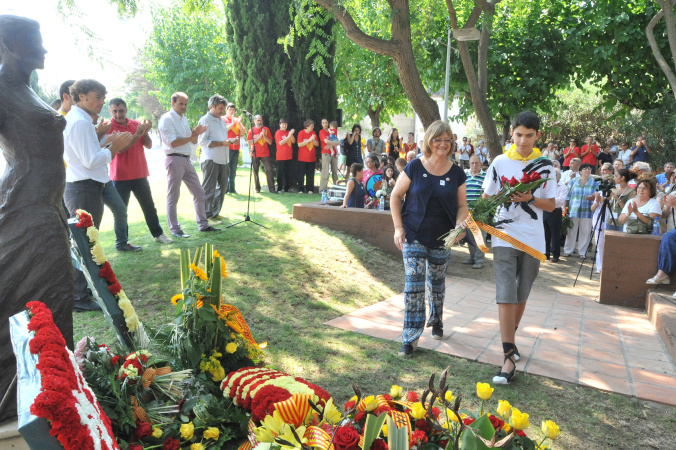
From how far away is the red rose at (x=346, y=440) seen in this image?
1.75m

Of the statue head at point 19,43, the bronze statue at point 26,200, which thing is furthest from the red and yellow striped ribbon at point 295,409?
the statue head at point 19,43

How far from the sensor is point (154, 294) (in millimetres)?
5613

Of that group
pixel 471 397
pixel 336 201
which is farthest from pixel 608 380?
pixel 336 201

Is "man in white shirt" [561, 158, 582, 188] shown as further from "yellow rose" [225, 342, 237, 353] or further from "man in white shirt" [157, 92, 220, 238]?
"yellow rose" [225, 342, 237, 353]

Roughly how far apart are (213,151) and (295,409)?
7.40m

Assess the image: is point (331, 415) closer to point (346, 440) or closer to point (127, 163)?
point (346, 440)

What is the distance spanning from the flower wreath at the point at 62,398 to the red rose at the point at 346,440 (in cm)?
73

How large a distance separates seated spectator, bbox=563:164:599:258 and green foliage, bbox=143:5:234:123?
2675cm

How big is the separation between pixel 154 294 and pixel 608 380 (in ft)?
14.7

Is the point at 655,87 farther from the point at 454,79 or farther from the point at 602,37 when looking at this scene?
the point at 454,79

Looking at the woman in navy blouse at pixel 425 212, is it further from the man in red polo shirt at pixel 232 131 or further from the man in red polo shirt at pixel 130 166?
the man in red polo shirt at pixel 232 131

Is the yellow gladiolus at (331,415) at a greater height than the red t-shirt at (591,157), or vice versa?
the red t-shirt at (591,157)

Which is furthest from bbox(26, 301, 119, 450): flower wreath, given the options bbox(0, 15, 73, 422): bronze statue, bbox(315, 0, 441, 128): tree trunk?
bbox(315, 0, 441, 128): tree trunk

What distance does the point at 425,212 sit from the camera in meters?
4.70
